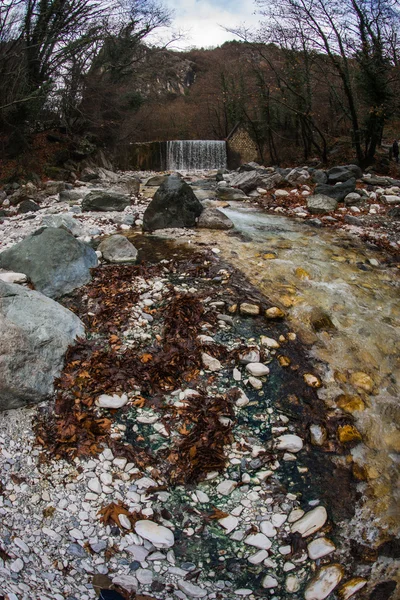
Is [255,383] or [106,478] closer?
[106,478]

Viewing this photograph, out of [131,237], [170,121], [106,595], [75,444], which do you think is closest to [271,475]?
[106,595]

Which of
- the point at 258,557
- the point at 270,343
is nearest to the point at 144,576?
the point at 258,557

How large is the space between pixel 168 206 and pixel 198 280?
110 inches

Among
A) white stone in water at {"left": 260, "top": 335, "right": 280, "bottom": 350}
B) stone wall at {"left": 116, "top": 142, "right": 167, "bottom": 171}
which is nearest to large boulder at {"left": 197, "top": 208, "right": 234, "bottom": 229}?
white stone in water at {"left": 260, "top": 335, "right": 280, "bottom": 350}

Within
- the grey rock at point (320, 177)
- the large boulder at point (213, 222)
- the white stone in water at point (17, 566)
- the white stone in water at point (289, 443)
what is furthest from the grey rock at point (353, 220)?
the white stone in water at point (17, 566)

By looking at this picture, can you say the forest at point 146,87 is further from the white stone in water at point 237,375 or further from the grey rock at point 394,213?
the white stone in water at point 237,375

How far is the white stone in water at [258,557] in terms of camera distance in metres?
2.27

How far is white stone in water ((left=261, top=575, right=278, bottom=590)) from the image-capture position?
2178 millimetres

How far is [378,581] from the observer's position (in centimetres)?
221

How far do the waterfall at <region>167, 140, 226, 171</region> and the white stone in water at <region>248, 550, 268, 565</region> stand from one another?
813 inches

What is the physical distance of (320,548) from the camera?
2.31m

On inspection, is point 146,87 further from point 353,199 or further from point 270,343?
point 270,343

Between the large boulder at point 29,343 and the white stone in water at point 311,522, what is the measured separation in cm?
208

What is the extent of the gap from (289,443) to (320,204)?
706cm
